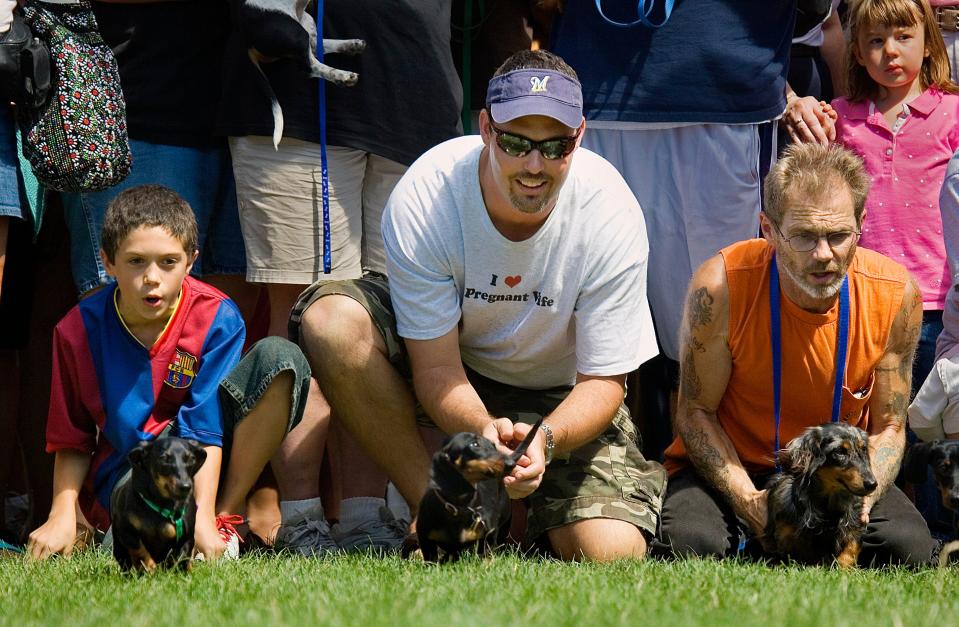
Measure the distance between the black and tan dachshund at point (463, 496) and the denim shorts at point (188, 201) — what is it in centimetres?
236

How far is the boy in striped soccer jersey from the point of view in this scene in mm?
5797

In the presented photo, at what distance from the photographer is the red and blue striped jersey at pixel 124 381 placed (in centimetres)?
582

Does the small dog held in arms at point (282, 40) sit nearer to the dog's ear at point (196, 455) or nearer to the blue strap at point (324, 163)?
the blue strap at point (324, 163)

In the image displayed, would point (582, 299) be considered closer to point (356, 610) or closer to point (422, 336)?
point (422, 336)

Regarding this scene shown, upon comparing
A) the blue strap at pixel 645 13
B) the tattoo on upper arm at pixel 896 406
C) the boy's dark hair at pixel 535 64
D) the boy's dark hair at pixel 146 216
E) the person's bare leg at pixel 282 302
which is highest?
the blue strap at pixel 645 13

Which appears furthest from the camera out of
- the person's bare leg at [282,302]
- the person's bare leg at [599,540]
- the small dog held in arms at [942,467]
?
the person's bare leg at [282,302]

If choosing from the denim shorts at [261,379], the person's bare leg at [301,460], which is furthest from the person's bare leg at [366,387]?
the person's bare leg at [301,460]

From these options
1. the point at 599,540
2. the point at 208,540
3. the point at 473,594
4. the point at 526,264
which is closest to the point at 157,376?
the point at 208,540

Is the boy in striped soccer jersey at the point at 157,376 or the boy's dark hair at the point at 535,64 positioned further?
the boy in striped soccer jersey at the point at 157,376

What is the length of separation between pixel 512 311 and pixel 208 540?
1678 millimetres

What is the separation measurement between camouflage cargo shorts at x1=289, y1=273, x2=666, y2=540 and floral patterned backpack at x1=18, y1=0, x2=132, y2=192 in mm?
1129

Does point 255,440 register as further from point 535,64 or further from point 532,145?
point 535,64

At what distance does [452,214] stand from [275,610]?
7.81 feet

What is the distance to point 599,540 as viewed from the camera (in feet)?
19.5
